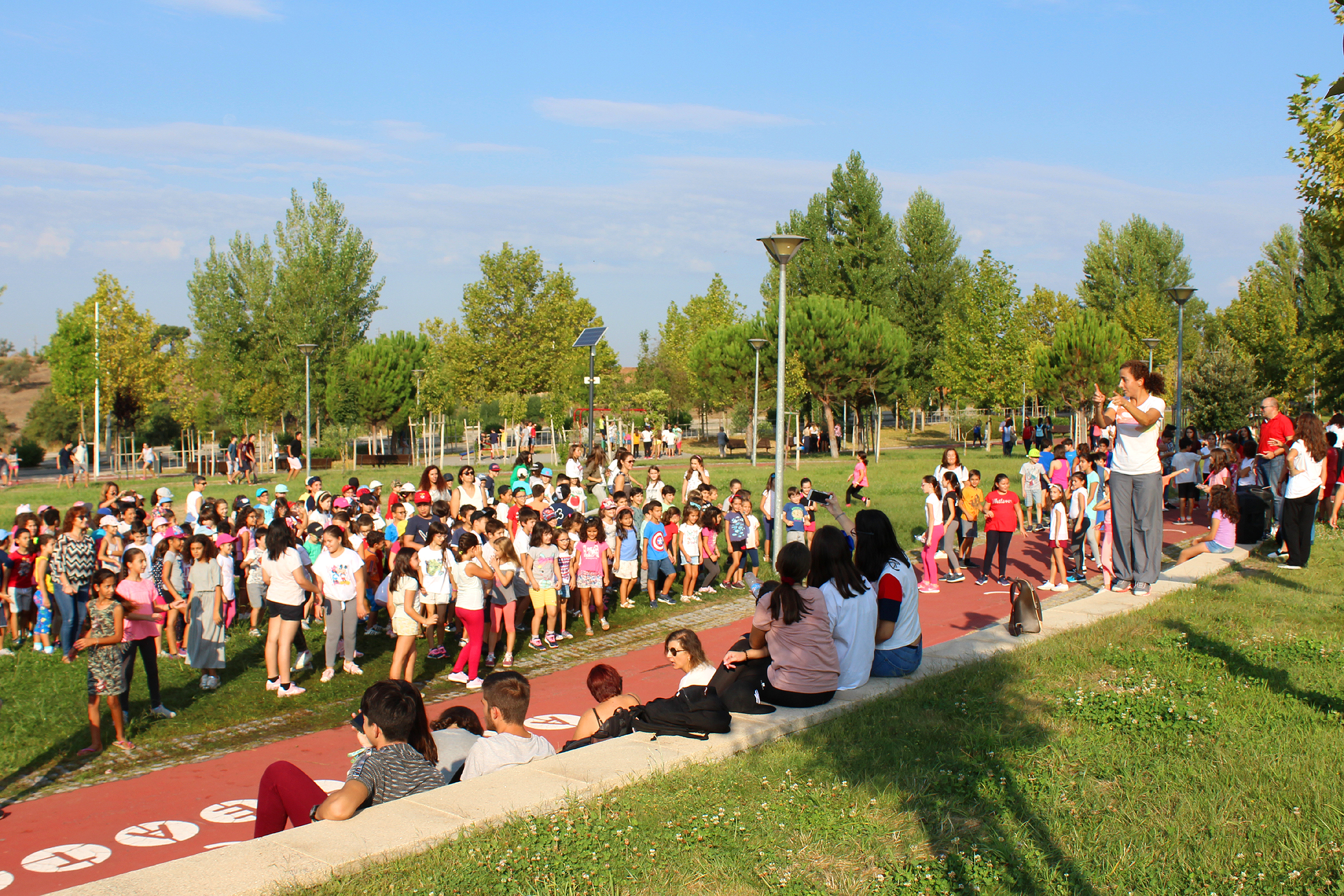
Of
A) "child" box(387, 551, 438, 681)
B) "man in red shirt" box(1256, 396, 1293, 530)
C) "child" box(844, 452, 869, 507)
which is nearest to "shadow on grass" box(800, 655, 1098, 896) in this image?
"child" box(387, 551, 438, 681)

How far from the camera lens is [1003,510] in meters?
14.1

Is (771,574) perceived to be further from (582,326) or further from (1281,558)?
(582,326)

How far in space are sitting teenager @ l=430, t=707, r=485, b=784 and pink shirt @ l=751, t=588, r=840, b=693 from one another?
2.05m

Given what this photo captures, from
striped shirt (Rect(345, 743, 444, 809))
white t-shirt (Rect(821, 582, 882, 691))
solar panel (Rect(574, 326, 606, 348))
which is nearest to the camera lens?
striped shirt (Rect(345, 743, 444, 809))

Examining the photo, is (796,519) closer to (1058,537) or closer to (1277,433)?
(1058,537)

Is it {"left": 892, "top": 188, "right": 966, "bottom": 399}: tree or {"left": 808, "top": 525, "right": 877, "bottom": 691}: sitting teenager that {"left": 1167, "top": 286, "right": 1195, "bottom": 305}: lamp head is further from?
{"left": 892, "top": 188, "right": 966, "bottom": 399}: tree

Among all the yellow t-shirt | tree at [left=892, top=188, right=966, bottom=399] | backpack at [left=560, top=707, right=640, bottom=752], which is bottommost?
backpack at [left=560, top=707, right=640, bottom=752]

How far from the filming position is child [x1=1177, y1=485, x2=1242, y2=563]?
12356 millimetres

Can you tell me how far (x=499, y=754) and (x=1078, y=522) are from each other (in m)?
10.2

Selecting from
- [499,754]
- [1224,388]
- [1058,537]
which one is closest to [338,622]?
[499,754]

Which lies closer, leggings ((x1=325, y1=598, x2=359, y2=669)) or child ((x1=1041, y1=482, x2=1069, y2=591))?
leggings ((x1=325, y1=598, x2=359, y2=669))

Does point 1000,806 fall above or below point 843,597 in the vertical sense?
below

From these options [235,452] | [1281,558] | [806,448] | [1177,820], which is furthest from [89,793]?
[806,448]

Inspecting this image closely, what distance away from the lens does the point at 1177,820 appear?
4543 mm
